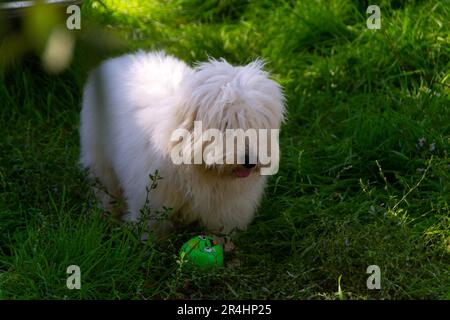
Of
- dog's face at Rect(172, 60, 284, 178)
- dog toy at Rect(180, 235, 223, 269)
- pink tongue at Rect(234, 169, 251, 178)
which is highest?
dog's face at Rect(172, 60, 284, 178)

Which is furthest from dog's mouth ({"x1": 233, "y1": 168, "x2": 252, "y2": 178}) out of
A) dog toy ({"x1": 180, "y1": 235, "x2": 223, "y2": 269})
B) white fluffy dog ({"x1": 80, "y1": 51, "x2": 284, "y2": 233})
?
dog toy ({"x1": 180, "y1": 235, "x2": 223, "y2": 269})

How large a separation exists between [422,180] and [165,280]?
1.28 m

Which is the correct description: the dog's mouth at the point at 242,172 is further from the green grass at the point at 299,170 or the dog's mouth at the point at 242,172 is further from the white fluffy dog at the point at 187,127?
the green grass at the point at 299,170

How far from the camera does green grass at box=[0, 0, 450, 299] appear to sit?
263cm

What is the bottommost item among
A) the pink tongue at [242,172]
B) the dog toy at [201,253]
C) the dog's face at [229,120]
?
the dog toy at [201,253]

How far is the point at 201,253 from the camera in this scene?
2.70m

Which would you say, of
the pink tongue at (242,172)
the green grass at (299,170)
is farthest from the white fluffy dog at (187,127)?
the green grass at (299,170)

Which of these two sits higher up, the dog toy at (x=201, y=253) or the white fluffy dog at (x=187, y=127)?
the white fluffy dog at (x=187, y=127)

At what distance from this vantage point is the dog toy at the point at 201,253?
8.82 feet

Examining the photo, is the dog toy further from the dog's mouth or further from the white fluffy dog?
the dog's mouth

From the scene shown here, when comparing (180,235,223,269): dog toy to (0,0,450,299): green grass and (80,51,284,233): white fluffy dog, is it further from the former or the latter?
(80,51,284,233): white fluffy dog

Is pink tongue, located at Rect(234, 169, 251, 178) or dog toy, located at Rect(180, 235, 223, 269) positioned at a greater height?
pink tongue, located at Rect(234, 169, 251, 178)
